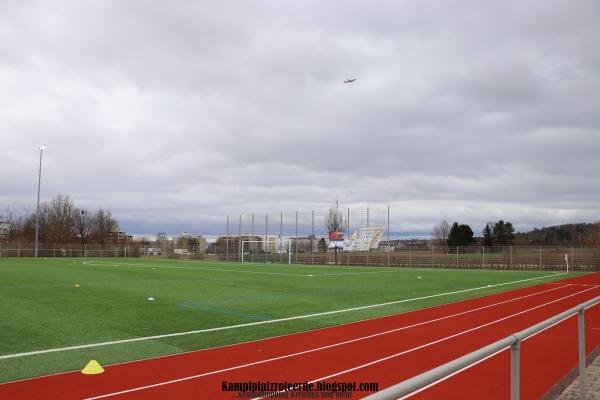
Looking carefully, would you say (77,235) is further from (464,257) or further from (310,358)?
(310,358)

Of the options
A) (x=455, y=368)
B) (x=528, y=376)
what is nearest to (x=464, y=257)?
(x=528, y=376)

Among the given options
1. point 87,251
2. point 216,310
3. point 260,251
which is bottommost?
point 87,251

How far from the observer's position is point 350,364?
25.3 feet

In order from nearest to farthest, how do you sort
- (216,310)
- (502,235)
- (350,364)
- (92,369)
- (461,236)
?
(92,369) → (350,364) → (216,310) → (461,236) → (502,235)

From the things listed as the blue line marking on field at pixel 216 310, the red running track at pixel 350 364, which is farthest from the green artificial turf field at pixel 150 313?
the red running track at pixel 350 364

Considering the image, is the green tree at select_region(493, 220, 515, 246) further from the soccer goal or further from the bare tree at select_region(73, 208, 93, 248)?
the bare tree at select_region(73, 208, 93, 248)

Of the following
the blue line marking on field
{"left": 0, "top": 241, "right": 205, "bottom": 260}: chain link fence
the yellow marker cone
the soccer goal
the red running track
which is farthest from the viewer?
{"left": 0, "top": 241, "right": 205, "bottom": 260}: chain link fence

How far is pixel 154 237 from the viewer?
9019cm

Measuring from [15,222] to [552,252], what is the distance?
Answer: 88375 millimetres

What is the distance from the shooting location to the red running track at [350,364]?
6355mm

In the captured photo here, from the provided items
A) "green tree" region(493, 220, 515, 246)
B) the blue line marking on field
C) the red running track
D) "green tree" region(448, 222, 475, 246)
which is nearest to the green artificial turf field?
the blue line marking on field

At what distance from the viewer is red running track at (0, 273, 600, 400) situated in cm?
636

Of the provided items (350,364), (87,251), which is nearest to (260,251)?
(87,251)

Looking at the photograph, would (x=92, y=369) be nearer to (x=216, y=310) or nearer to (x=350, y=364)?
(x=350, y=364)
